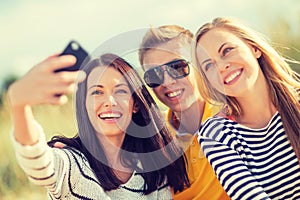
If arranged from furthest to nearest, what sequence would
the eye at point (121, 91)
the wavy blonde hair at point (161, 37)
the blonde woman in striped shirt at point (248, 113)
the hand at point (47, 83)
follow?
the wavy blonde hair at point (161, 37) → the eye at point (121, 91) → the blonde woman in striped shirt at point (248, 113) → the hand at point (47, 83)

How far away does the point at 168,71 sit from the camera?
1951 mm

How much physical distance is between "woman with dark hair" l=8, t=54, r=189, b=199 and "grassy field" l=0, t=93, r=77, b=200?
49 centimetres

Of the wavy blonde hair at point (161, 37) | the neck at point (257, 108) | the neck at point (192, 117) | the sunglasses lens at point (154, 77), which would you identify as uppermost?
the wavy blonde hair at point (161, 37)

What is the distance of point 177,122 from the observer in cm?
202

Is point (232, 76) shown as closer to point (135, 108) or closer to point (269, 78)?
point (269, 78)

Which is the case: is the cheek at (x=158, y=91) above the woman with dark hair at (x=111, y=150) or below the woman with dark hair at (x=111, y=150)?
above

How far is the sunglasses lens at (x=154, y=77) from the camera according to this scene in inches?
76.5

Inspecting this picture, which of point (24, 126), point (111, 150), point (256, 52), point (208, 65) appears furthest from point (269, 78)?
point (24, 126)

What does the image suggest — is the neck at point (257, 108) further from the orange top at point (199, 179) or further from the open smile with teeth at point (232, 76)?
the orange top at point (199, 179)

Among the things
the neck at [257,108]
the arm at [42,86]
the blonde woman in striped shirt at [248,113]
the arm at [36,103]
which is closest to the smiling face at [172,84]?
the blonde woman in striped shirt at [248,113]

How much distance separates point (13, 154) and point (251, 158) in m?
1.08

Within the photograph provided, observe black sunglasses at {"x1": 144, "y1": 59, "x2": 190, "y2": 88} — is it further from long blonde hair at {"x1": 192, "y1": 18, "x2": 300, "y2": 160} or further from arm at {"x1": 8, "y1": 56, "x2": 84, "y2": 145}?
arm at {"x1": 8, "y1": 56, "x2": 84, "y2": 145}

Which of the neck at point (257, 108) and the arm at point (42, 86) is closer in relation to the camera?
the arm at point (42, 86)

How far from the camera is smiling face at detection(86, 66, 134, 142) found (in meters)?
1.74
